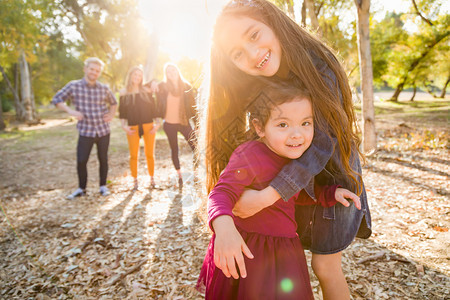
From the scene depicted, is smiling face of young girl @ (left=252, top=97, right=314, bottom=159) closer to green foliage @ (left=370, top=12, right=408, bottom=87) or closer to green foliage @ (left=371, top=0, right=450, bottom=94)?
green foliage @ (left=371, top=0, right=450, bottom=94)

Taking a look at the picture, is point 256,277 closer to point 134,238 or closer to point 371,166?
point 134,238

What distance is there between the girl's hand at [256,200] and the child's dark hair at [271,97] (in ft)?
1.23

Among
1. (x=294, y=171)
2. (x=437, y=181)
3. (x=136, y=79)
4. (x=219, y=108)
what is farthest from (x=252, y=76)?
(x=437, y=181)

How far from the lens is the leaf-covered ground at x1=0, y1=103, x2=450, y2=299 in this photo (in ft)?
8.66

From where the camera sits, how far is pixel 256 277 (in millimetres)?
1345

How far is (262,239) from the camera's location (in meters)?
1.43

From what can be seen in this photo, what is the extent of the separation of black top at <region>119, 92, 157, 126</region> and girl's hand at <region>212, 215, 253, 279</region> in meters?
4.63

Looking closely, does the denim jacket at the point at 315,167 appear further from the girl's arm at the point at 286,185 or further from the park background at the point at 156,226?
the park background at the point at 156,226

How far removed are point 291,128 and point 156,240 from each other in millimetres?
2818

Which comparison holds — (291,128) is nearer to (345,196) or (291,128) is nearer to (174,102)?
(345,196)

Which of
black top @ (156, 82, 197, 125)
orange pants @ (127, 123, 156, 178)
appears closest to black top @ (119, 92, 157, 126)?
orange pants @ (127, 123, 156, 178)

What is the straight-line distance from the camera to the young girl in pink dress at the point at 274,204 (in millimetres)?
1339

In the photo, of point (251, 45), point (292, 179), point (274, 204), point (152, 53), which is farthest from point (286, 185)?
point (152, 53)

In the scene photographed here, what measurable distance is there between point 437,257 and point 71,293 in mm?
3683
